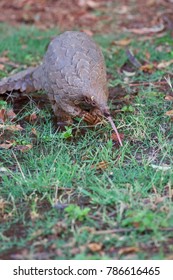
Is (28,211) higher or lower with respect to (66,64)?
lower

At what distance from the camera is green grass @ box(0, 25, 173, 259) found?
342 cm

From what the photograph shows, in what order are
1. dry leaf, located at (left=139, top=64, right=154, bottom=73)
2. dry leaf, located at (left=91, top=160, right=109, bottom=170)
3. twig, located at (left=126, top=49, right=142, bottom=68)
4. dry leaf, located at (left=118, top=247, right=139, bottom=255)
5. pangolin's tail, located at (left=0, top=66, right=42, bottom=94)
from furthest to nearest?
1. twig, located at (left=126, top=49, right=142, bottom=68)
2. dry leaf, located at (left=139, top=64, right=154, bottom=73)
3. pangolin's tail, located at (left=0, top=66, right=42, bottom=94)
4. dry leaf, located at (left=91, top=160, right=109, bottom=170)
5. dry leaf, located at (left=118, top=247, right=139, bottom=255)

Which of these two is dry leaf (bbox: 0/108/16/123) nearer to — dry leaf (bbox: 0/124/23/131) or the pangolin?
dry leaf (bbox: 0/124/23/131)

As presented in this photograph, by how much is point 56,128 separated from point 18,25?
10.4ft

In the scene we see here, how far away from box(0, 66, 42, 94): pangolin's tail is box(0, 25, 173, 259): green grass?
0.13 meters

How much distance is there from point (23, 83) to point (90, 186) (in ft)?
5.36

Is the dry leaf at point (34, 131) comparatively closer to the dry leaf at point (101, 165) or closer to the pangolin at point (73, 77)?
the pangolin at point (73, 77)

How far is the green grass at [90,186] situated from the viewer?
3418mm

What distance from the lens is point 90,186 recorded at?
3.96m

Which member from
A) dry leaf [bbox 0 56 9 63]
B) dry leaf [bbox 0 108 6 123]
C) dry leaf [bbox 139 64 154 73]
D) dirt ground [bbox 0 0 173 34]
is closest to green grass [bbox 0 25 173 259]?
dry leaf [bbox 0 108 6 123]

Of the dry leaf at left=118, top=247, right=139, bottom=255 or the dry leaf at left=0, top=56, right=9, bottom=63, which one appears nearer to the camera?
the dry leaf at left=118, top=247, right=139, bottom=255

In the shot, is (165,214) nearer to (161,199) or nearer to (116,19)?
(161,199)

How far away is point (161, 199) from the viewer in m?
3.70
